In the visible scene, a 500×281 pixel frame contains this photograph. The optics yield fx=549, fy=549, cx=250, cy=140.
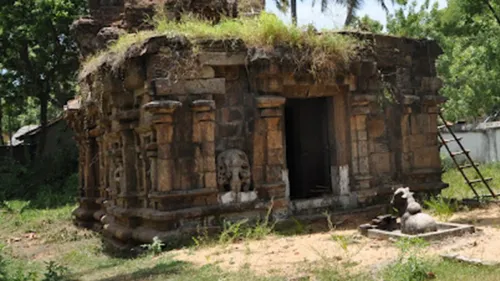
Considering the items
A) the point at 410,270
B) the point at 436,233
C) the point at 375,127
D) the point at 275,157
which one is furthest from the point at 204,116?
the point at 410,270

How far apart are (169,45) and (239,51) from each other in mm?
1082

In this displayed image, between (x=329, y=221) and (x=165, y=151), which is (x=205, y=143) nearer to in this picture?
(x=165, y=151)

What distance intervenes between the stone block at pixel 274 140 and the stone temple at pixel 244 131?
0.12ft

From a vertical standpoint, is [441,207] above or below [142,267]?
above

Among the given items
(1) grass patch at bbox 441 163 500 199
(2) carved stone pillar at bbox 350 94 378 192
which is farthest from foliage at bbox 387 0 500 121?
(2) carved stone pillar at bbox 350 94 378 192

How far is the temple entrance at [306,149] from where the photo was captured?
10523 millimetres

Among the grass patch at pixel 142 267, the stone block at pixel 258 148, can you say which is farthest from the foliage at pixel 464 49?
the grass patch at pixel 142 267

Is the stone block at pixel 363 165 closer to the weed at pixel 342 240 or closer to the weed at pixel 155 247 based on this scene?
the weed at pixel 342 240

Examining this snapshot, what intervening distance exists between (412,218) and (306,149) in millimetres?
3730

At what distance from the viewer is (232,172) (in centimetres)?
828

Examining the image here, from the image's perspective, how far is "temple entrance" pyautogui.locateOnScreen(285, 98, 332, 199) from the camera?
34.5 ft

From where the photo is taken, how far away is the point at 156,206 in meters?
8.23

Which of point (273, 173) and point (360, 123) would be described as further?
point (360, 123)

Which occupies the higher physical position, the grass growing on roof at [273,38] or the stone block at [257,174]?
the grass growing on roof at [273,38]
